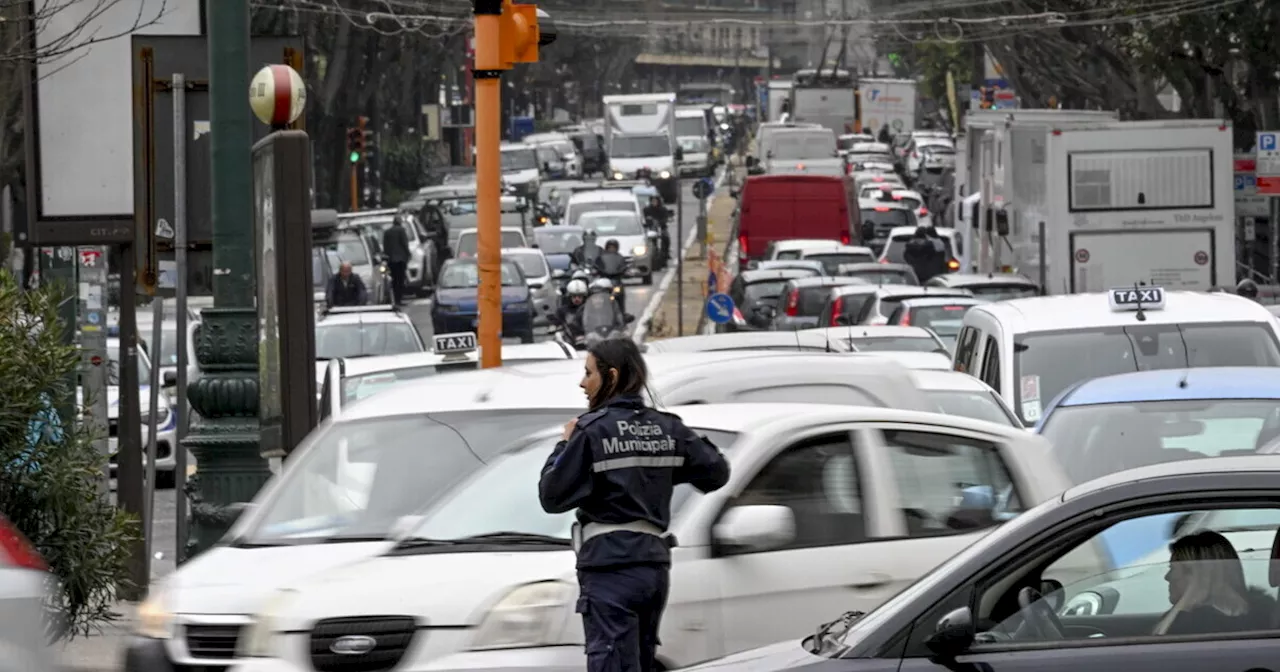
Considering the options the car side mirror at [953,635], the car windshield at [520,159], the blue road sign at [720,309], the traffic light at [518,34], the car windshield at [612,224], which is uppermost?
the car windshield at [520,159]

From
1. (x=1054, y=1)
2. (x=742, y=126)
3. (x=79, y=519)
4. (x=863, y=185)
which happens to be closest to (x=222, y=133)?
→ (x=79, y=519)

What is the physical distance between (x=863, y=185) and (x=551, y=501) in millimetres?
56683

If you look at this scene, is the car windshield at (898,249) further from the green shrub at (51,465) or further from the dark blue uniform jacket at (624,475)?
the dark blue uniform jacket at (624,475)

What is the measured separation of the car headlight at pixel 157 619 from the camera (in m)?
7.79

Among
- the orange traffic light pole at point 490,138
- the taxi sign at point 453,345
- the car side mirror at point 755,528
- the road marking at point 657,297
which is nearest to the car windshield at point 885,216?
the road marking at point 657,297

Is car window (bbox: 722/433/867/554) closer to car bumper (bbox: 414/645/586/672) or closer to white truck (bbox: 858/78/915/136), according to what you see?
car bumper (bbox: 414/645/586/672)

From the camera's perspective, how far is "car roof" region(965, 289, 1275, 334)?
1470 cm

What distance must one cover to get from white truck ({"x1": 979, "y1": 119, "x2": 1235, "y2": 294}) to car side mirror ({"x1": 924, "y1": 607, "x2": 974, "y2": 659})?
23.3 meters

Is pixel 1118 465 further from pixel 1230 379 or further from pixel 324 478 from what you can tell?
pixel 324 478

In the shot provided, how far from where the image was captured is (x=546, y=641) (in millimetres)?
7246

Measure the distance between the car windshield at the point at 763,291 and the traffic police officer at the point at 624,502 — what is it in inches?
961

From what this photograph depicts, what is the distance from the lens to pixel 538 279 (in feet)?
128

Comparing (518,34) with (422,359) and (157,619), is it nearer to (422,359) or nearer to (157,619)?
(422,359)

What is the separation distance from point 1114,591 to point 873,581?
94.4 inches
